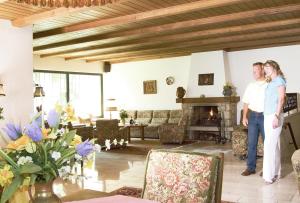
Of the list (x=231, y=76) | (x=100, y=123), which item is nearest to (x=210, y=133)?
(x=231, y=76)

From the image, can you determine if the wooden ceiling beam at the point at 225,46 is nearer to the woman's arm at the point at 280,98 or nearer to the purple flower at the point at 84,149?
the woman's arm at the point at 280,98

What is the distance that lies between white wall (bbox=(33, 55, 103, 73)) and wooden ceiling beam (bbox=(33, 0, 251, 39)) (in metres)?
2.79

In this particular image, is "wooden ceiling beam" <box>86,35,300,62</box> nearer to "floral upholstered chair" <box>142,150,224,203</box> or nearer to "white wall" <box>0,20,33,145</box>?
"white wall" <box>0,20,33,145</box>

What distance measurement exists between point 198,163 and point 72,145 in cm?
74

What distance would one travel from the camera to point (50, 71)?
10172mm

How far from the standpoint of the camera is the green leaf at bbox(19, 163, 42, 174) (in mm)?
1116

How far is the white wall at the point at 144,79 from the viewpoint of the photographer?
10.6m

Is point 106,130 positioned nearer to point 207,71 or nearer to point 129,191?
point 207,71

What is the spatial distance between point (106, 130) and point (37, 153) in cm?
686

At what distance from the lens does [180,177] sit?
5.82ft

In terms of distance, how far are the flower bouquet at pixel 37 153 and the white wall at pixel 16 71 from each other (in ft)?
15.6

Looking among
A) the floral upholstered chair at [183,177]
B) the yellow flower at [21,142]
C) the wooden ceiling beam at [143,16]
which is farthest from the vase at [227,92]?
the yellow flower at [21,142]

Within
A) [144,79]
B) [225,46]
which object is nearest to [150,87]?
[144,79]

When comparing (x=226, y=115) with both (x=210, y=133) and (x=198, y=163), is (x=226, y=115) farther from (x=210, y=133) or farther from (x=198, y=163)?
(x=198, y=163)
